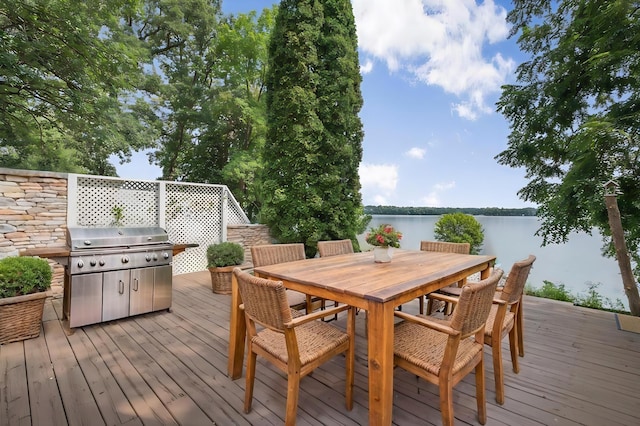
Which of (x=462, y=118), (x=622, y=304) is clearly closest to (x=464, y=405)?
(x=622, y=304)

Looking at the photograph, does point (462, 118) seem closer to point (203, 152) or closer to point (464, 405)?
point (464, 405)

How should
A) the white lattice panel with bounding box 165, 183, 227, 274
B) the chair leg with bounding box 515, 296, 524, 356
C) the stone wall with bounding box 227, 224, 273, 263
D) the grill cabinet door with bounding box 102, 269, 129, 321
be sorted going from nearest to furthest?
the chair leg with bounding box 515, 296, 524, 356 < the grill cabinet door with bounding box 102, 269, 129, 321 < the white lattice panel with bounding box 165, 183, 227, 274 < the stone wall with bounding box 227, 224, 273, 263

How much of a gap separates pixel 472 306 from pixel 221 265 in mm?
3810

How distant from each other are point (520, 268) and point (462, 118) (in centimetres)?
693

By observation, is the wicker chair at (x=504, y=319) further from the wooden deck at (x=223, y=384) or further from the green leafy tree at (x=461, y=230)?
the green leafy tree at (x=461, y=230)

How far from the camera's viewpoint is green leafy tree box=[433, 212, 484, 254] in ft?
20.1

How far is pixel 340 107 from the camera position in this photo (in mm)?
5859

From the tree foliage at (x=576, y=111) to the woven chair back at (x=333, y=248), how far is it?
3427mm

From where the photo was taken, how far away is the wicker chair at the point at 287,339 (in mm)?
1490

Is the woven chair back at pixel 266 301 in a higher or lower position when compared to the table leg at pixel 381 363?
higher

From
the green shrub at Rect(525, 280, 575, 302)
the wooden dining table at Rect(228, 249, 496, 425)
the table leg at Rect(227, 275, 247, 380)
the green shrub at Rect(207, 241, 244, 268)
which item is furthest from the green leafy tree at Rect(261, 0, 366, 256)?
the table leg at Rect(227, 275, 247, 380)

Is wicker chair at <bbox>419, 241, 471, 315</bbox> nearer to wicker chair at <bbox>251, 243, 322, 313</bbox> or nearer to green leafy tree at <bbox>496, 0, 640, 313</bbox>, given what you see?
wicker chair at <bbox>251, 243, 322, 313</bbox>

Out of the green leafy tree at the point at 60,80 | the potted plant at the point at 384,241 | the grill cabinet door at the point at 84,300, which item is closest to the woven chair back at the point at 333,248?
the potted plant at the point at 384,241

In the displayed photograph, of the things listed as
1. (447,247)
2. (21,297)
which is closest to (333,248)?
(447,247)
